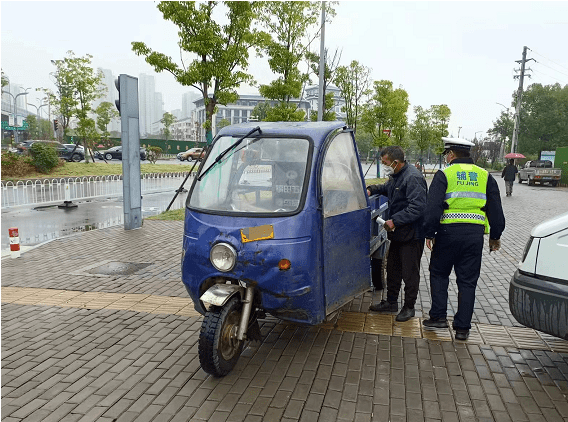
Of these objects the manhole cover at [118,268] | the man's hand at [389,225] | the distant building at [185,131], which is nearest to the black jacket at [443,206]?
the man's hand at [389,225]

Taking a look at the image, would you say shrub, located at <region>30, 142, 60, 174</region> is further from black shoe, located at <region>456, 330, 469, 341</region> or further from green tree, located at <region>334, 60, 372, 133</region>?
black shoe, located at <region>456, 330, 469, 341</region>

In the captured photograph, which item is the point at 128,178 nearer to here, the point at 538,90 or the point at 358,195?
the point at 358,195

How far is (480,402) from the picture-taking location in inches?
133

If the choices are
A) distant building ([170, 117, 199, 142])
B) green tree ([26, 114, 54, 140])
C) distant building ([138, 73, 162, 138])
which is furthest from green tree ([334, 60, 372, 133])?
distant building ([138, 73, 162, 138])

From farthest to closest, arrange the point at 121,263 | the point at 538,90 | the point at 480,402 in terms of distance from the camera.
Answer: the point at 538,90 < the point at 121,263 < the point at 480,402

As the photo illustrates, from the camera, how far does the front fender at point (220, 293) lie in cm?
355

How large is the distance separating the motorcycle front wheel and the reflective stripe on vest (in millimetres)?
2192

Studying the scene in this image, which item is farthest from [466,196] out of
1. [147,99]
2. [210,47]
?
[147,99]

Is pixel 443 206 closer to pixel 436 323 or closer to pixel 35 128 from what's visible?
pixel 436 323

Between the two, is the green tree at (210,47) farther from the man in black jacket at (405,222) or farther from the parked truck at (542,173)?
the parked truck at (542,173)

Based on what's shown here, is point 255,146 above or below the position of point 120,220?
above

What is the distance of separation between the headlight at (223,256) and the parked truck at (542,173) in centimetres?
3169

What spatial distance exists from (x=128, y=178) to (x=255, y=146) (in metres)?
6.88

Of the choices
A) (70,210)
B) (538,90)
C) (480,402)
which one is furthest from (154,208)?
(538,90)
